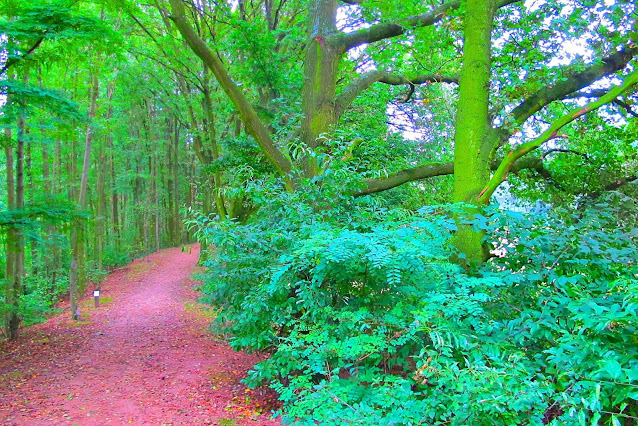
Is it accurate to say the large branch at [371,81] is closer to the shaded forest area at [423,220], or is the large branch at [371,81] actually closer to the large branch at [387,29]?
the shaded forest area at [423,220]

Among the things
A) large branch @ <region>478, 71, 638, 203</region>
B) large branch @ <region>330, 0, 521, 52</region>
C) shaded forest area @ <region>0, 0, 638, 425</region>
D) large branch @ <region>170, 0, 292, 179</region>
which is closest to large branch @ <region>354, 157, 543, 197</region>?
shaded forest area @ <region>0, 0, 638, 425</region>

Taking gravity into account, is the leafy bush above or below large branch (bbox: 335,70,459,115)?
below

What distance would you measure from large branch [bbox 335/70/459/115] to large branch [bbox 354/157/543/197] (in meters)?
1.50

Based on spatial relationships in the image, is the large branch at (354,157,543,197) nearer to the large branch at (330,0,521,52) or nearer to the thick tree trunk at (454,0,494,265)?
the thick tree trunk at (454,0,494,265)

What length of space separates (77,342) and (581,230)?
984cm

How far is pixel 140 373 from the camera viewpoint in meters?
7.38

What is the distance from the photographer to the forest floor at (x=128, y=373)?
546cm

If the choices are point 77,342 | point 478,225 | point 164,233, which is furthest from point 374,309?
point 164,233

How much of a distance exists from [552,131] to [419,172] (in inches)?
94.3

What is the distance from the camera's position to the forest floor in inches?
215

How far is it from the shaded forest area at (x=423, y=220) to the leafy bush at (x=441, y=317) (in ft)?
0.07

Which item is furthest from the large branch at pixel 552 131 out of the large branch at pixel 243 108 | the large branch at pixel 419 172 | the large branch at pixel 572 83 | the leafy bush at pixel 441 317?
the large branch at pixel 243 108

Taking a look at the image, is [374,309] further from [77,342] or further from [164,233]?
[164,233]

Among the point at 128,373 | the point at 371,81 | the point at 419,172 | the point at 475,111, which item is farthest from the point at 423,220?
the point at 128,373
